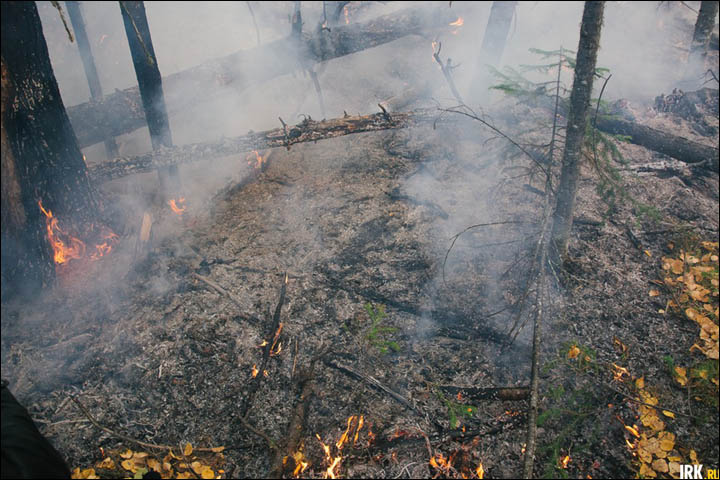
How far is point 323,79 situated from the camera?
11.8 metres

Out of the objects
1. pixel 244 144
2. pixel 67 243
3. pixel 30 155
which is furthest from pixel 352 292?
pixel 30 155

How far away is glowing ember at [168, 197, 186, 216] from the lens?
7068 mm

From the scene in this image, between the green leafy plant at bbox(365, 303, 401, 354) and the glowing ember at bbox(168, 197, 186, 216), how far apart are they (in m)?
4.14

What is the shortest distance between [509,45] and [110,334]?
15104mm

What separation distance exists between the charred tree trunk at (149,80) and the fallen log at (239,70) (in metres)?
1.60

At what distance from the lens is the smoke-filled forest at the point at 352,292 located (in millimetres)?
3916

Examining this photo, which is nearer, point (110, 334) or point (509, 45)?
point (110, 334)

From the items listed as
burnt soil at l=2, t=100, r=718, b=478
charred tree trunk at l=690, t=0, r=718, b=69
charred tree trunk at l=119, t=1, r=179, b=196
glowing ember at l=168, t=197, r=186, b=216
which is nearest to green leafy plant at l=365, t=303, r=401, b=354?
burnt soil at l=2, t=100, r=718, b=478

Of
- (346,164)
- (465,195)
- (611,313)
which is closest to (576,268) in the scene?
(611,313)

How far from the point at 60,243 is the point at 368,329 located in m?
4.64

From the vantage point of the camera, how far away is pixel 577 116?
4.36 m

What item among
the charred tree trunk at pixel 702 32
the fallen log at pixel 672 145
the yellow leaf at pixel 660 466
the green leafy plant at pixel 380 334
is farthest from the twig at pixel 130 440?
the charred tree trunk at pixel 702 32

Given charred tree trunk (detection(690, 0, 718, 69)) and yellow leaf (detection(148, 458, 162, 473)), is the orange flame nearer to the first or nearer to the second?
yellow leaf (detection(148, 458, 162, 473))

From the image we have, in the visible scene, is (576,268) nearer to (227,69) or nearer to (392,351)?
(392,351)
